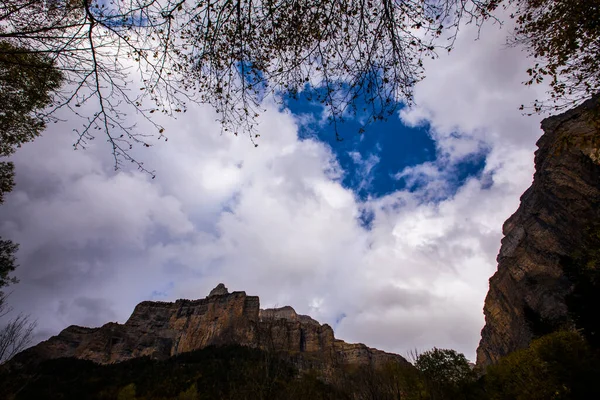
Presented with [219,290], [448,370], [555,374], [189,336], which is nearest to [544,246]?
[448,370]

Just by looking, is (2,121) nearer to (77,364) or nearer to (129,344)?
(77,364)

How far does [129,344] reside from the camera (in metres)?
87.7

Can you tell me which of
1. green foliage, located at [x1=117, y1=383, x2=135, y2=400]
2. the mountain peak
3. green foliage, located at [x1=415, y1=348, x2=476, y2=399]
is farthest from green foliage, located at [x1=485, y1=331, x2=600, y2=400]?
the mountain peak

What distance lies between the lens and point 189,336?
8106cm

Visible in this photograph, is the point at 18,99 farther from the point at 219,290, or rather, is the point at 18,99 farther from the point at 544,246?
the point at 219,290

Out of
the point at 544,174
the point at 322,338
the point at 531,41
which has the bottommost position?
the point at 531,41

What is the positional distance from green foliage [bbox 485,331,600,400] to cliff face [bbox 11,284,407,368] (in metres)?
60.5

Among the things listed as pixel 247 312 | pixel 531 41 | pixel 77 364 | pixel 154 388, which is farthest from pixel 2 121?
pixel 247 312

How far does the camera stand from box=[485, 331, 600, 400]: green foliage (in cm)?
1534

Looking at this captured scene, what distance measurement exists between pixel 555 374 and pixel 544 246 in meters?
48.2

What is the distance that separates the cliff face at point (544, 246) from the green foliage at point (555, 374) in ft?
47.4

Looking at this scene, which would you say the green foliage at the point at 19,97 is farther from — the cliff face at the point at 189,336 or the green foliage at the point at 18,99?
the cliff face at the point at 189,336

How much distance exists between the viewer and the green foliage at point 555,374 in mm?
15344

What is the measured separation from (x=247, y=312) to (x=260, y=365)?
78.6 m
